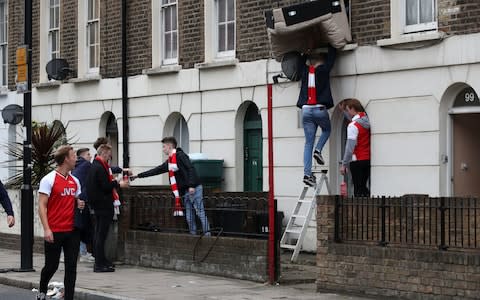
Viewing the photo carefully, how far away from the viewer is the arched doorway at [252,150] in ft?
66.4

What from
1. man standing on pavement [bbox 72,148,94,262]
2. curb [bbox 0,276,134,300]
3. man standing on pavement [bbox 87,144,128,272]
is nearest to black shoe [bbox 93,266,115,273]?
man standing on pavement [bbox 87,144,128,272]

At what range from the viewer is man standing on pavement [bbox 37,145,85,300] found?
12.5 m

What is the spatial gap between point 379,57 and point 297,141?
96.3 inches

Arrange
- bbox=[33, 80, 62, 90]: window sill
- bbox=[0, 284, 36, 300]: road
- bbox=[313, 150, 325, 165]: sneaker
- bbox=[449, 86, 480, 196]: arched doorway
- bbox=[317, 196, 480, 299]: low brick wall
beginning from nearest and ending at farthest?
1. bbox=[317, 196, 480, 299]: low brick wall
2. bbox=[0, 284, 36, 300]: road
3. bbox=[449, 86, 480, 196]: arched doorway
4. bbox=[313, 150, 325, 165]: sneaker
5. bbox=[33, 80, 62, 90]: window sill

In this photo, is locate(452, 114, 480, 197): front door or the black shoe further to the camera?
the black shoe

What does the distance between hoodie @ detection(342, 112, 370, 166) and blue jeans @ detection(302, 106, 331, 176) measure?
82 centimetres

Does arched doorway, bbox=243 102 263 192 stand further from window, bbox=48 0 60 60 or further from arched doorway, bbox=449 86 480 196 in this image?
window, bbox=48 0 60 60

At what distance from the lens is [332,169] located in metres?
18.2

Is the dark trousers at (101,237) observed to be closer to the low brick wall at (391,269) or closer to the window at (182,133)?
the low brick wall at (391,269)

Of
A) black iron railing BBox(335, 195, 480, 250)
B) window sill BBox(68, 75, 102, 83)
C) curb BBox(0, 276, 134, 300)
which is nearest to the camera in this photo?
black iron railing BBox(335, 195, 480, 250)

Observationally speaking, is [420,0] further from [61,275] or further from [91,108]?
[91,108]

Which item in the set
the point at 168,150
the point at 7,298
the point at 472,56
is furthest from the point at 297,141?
the point at 7,298

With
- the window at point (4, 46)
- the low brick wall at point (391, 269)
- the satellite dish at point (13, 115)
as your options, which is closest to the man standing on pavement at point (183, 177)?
the satellite dish at point (13, 115)

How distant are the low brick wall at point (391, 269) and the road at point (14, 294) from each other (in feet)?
13.0
